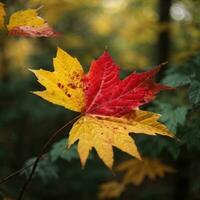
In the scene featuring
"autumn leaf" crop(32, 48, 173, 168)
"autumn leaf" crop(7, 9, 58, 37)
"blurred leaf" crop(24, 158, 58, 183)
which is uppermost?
"autumn leaf" crop(7, 9, 58, 37)

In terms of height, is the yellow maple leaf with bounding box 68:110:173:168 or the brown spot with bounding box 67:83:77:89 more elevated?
the brown spot with bounding box 67:83:77:89

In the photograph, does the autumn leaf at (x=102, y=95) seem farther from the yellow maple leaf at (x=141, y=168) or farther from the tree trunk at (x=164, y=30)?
the tree trunk at (x=164, y=30)

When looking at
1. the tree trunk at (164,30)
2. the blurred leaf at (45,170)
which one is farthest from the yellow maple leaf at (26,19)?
the tree trunk at (164,30)

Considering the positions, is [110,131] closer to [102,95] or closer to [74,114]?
[102,95]

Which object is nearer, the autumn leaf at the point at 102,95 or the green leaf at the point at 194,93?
the autumn leaf at the point at 102,95

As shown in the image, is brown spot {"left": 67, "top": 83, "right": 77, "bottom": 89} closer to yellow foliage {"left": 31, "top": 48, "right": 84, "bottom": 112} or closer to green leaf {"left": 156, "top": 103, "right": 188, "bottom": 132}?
yellow foliage {"left": 31, "top": 48, "right": 84, "bottom": 112}

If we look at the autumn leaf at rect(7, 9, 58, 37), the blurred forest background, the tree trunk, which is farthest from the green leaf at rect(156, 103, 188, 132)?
the tree trunk

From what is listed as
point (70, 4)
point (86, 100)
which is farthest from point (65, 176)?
point (86, 100)
